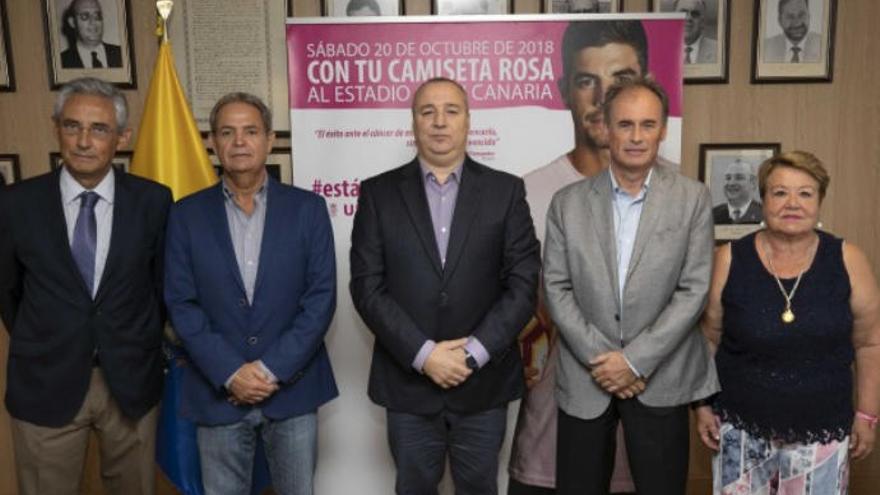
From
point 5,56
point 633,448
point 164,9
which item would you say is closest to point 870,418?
point 633,448

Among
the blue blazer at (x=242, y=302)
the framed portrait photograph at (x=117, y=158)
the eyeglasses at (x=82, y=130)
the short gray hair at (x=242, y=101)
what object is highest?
the short gray hair at (x=242, y=101)

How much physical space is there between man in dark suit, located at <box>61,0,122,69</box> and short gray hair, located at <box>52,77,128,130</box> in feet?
3.30

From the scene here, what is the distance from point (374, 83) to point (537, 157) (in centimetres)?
70

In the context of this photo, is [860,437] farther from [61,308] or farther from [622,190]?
[61,308]

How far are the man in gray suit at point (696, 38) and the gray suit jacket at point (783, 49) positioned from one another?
0.24 meters

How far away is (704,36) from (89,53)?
267cm

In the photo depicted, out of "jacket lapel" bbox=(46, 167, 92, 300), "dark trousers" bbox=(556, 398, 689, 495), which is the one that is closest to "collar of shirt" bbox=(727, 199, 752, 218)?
"dark trousers" bbox=(556, 398, 689, 495)

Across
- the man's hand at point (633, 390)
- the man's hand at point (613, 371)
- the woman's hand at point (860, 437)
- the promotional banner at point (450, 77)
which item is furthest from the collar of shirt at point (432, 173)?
the woman's hand at point (860, 437)

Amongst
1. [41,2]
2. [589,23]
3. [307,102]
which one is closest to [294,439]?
[307,102]

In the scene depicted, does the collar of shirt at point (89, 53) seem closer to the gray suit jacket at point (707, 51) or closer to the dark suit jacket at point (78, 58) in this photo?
the dark suit jacket at point (78, 58)

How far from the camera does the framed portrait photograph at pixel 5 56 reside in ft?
10.3

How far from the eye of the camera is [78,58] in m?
3.19

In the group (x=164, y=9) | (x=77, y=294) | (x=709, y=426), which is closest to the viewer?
(x=77, y=294)

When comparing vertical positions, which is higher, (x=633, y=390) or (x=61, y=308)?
(x=61, y=308)
